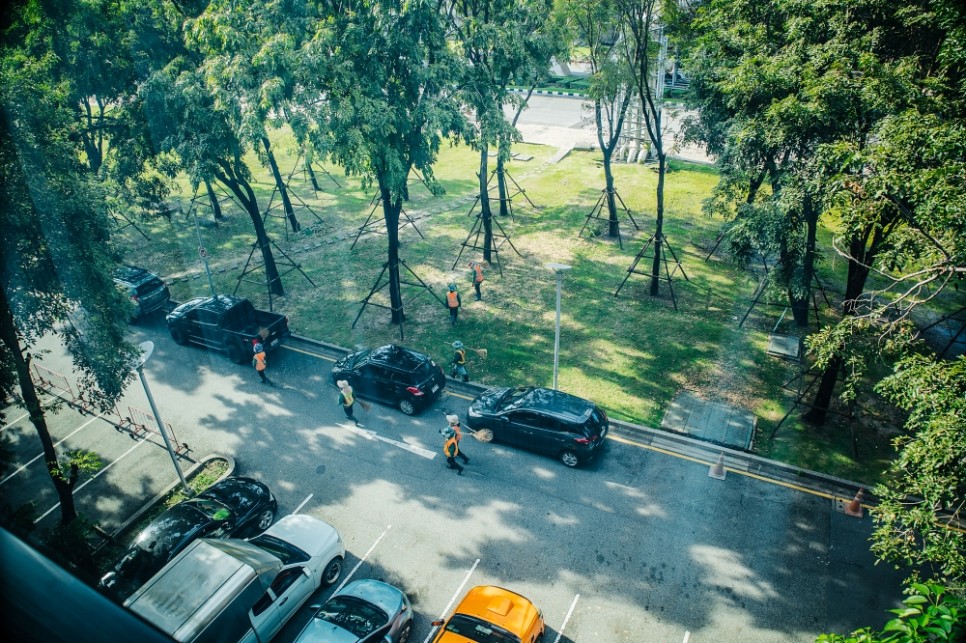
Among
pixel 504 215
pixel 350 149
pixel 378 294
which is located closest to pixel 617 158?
pixel 504 215

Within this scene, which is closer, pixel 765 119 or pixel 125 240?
pixel 765 119

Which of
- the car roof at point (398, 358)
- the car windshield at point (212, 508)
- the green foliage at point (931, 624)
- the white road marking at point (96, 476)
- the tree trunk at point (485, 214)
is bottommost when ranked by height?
the white road marking at point (96, 476)

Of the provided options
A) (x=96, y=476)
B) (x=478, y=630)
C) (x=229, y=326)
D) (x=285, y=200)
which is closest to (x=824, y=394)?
(x=478, y=630)

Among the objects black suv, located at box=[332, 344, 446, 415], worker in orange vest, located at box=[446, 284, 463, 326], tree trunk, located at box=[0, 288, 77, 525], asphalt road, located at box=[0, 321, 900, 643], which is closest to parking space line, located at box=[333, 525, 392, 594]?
asphalt road, located at box=[0, 321, 900, 643]

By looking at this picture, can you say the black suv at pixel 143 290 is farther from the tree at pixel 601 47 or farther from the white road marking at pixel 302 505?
the tree at pixel 601 47

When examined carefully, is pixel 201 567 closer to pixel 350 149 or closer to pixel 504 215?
pixel 350 149

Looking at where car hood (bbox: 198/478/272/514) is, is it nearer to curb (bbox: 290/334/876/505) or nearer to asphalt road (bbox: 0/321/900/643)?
asphalt road (bbox: 0/321/900/643)

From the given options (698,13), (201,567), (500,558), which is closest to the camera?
(201,567)

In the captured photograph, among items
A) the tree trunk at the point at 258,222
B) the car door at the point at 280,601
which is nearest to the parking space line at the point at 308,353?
the tree trunk at the point at 258,222
